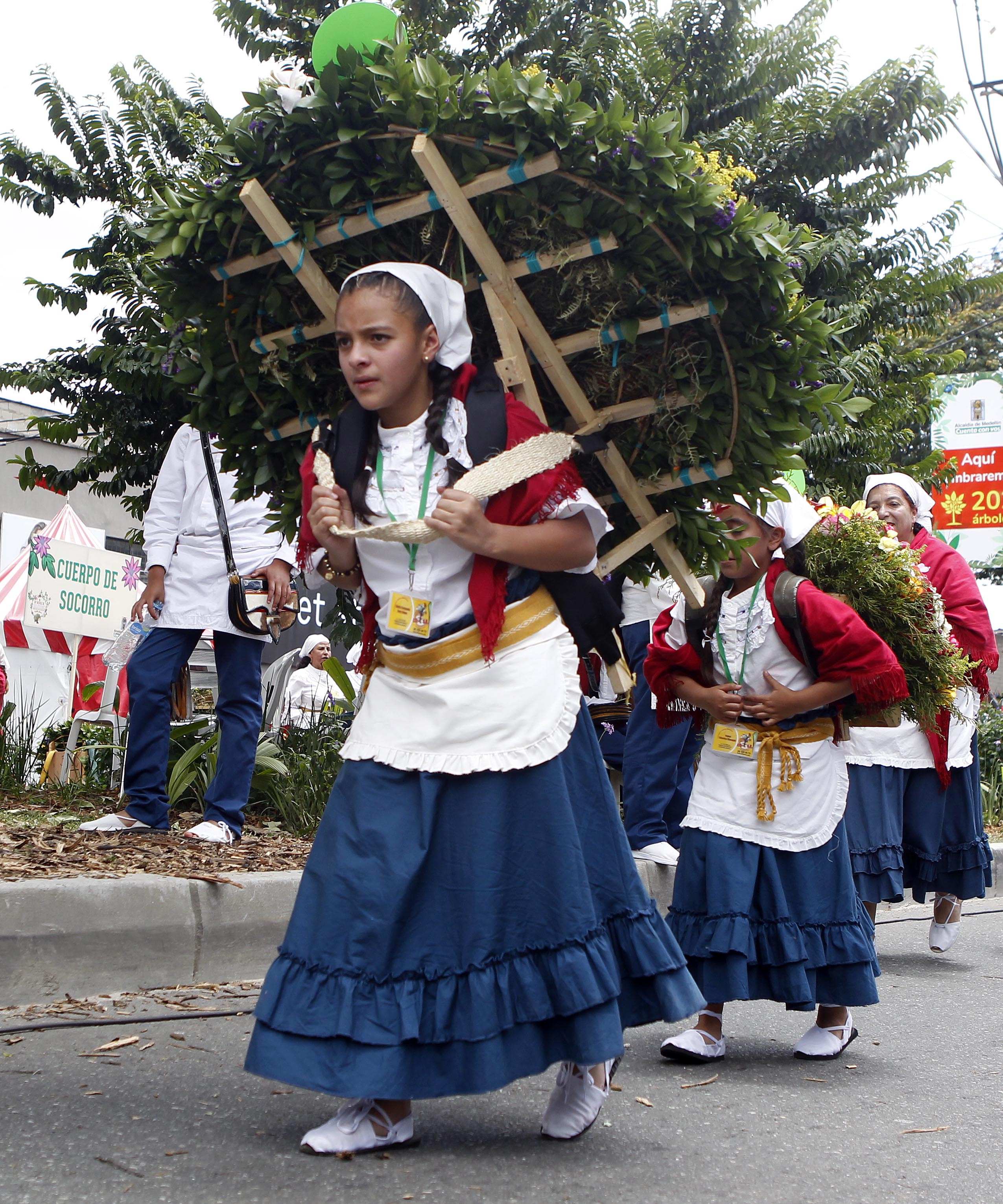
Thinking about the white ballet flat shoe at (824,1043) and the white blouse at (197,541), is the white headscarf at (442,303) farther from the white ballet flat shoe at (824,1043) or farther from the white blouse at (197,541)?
the white blouse at (197,541)

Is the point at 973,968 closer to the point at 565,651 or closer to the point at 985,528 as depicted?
the point at 565,651

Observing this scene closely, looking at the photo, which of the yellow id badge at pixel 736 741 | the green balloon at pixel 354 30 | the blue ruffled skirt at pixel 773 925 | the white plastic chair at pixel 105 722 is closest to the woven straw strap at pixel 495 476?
the green balloon at pixel 354 30

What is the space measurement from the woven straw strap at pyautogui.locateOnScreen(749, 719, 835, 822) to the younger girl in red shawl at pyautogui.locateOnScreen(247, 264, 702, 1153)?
113cm

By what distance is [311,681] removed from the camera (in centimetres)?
1209

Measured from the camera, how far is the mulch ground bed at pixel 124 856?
480 cm

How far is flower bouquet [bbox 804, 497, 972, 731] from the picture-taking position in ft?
15.1

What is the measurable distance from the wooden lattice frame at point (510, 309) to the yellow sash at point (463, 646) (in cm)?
60

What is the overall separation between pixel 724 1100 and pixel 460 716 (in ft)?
4.51

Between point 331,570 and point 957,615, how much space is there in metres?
3.65

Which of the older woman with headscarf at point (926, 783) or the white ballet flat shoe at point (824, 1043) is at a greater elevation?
the older woman with headscarf at point (926, 783)

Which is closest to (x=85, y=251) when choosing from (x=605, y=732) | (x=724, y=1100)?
(x=605, y=732)

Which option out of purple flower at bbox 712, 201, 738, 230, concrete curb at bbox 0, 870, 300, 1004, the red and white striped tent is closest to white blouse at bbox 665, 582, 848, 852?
purple flower at bbox 712, 201, 738, 230

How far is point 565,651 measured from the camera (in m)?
3.07

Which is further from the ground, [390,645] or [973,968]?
[390,645]
